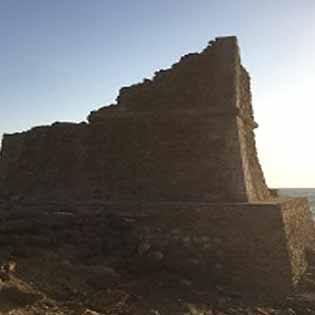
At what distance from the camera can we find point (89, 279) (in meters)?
9.80

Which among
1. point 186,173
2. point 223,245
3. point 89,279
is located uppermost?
point 186,173

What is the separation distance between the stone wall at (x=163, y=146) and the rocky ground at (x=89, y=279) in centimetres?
235

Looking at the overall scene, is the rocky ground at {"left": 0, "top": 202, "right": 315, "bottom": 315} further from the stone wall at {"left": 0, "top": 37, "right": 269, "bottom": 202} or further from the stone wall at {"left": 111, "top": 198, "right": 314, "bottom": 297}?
the stone wall at {"left": 0, "top": 37, "right": 269, "bottom": 202}

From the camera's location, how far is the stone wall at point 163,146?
46.7ft

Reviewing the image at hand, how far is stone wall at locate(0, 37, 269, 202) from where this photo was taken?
1423 cm

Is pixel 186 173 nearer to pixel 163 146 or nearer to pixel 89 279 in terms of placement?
pixel 163 146

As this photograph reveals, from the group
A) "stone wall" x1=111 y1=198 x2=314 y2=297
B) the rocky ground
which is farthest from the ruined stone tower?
the rocky ground

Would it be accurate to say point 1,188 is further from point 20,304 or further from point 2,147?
point 20,304

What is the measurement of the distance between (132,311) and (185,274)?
3104 mm

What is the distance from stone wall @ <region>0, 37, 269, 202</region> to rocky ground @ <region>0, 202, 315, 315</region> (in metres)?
2.35

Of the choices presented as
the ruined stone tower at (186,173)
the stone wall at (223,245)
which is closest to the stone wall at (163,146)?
the ruined stone tower at (186,173)

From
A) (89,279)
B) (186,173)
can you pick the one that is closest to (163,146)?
(186,173)

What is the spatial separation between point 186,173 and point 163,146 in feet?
3.89

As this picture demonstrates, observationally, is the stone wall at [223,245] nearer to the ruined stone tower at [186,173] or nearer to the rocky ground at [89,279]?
the ruined stone tower at [186,173]
